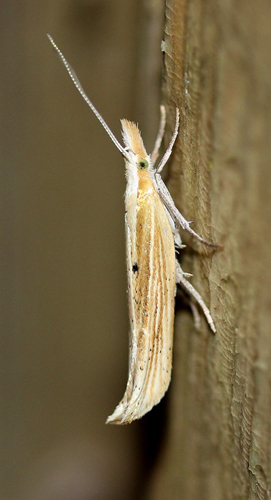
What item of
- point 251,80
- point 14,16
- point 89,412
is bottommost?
point 89,412

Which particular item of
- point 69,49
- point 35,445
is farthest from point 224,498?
point 69,49

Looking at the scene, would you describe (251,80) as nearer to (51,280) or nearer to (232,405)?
(232,405)

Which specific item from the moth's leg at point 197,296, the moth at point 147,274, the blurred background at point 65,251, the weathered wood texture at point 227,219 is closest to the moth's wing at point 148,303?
the moth at point 147,274

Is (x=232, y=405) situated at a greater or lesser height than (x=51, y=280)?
lesser

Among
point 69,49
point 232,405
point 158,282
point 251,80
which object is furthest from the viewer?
point 69,49

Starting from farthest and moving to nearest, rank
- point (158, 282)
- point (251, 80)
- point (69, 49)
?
point (69, 49) → point (158, 282) → point (251, 80)

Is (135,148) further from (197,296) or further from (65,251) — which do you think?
(197,296)

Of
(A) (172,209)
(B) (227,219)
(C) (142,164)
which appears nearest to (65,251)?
(C) (142,164)

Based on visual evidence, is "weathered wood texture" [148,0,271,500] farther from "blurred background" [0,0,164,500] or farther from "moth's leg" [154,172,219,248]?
"blurred background" [0,0,164,500]
